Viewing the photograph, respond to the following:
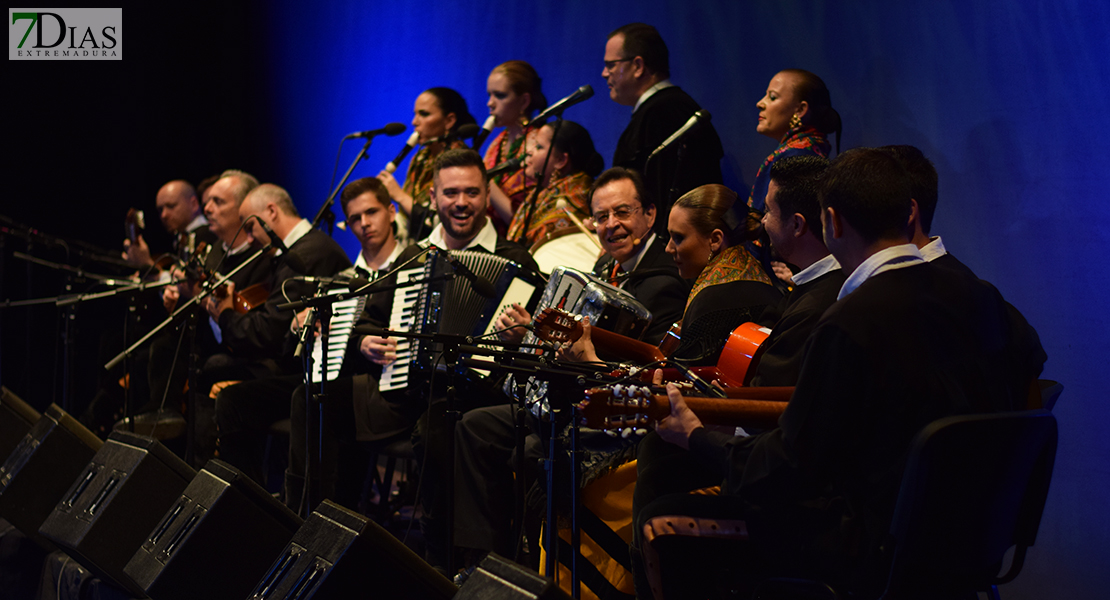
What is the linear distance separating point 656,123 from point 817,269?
1.81m

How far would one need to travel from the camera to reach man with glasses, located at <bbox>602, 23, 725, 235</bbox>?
13.0ft

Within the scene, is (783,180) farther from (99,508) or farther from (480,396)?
(99,508)

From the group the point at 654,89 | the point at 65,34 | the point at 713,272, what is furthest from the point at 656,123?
the point at 65,34

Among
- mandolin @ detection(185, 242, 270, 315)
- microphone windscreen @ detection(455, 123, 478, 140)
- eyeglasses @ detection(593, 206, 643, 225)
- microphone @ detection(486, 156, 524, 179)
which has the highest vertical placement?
microphone windscreen @ detection(455, 123, 478, 140)

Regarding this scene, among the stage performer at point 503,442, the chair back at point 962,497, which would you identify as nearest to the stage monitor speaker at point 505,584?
the chair back at point 962,497

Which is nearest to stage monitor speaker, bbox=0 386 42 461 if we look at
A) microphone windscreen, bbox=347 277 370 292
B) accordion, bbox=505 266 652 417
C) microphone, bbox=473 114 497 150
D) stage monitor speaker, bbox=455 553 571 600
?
microphone windscreen, bbox=347 277 370 292

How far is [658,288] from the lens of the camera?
335cm

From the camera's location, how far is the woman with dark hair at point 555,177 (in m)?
4.39

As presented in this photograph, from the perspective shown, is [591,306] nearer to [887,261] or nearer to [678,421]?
[678,421]

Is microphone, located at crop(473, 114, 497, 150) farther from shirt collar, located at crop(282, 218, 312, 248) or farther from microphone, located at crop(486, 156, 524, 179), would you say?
shirt collar, located at crop(282, 218, 312, 248)

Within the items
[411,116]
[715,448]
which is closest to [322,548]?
[715,448]

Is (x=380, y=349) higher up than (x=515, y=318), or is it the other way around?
(x=515, y=318)

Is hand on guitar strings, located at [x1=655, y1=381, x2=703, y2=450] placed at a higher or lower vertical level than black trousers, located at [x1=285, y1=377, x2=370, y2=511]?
higher

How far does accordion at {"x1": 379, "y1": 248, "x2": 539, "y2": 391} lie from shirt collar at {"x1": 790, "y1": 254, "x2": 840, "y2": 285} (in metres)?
1.31
